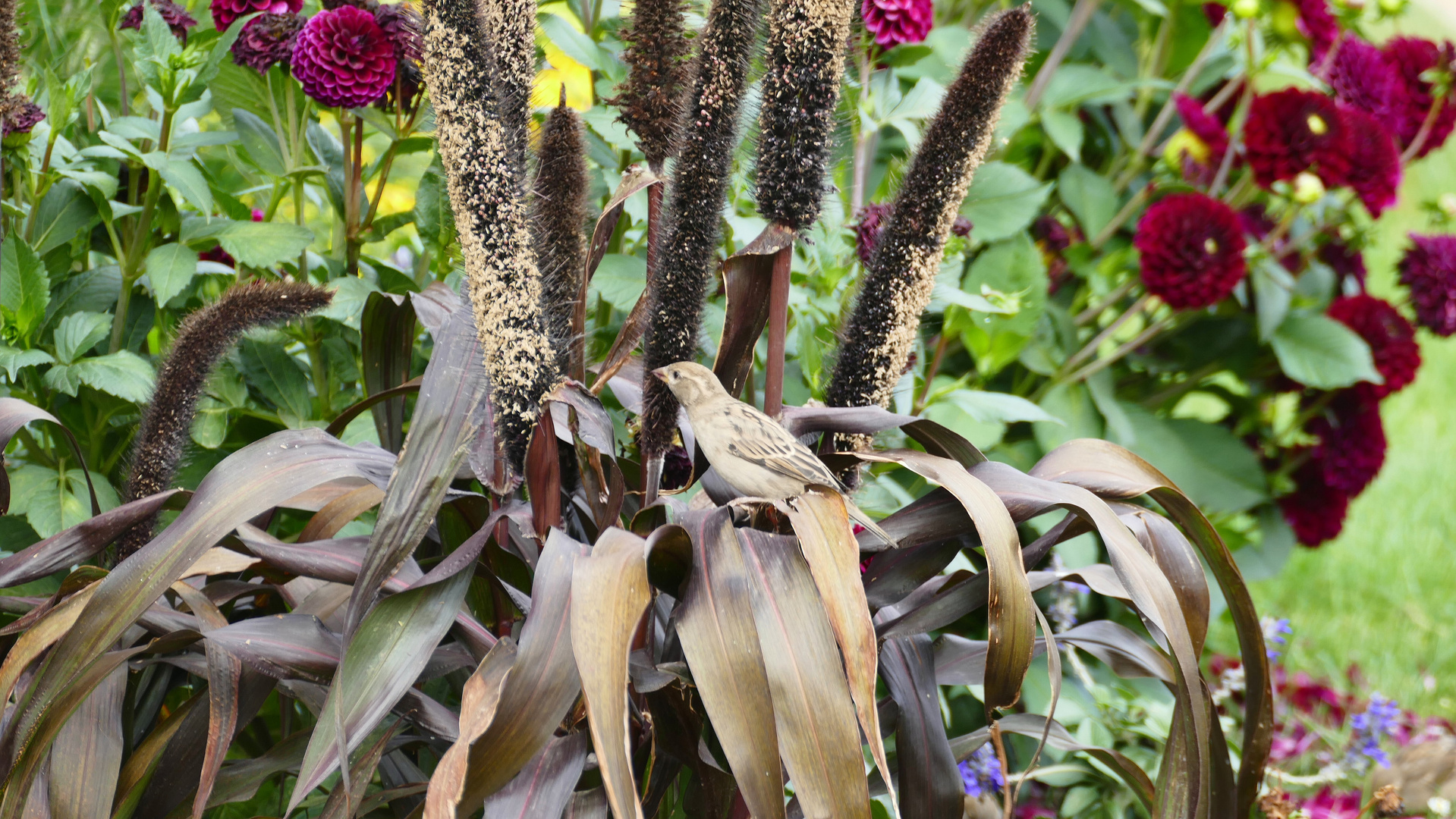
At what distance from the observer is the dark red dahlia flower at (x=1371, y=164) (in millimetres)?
2047

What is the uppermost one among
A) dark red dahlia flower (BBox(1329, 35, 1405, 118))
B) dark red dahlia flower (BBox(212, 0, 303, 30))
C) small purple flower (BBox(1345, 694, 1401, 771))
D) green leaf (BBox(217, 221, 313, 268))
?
dark red dahlia flower (BBox(212, 0, 303, 30))

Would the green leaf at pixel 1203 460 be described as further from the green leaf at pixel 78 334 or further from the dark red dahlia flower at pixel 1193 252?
the green leaf at pixel 78 334

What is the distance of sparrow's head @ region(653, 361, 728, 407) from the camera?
924 millimetres

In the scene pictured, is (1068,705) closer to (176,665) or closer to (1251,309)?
(1251,309)

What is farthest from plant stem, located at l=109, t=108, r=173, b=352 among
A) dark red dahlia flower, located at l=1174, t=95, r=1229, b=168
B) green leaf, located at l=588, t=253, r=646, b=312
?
dark red dahlia flower, located at l=1174, t=95, r=1229, b=168

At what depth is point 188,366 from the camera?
103cm

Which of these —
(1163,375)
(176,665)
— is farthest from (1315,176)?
(176,665)

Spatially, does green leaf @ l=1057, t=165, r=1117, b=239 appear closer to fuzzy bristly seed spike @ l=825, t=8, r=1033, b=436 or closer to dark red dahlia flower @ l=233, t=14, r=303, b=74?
fuzzy bristly seed spike @ l=825, t=8, r=1033, b=436

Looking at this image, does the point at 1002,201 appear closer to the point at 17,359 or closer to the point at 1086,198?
the point at 1086,198

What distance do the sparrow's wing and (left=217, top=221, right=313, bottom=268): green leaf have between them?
0.76 meters

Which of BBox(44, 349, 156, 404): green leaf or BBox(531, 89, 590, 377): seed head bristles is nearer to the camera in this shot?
BBox(531, 89, 590, 377): seed head bristles

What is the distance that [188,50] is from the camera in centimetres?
138

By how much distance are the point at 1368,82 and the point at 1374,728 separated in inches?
51.7

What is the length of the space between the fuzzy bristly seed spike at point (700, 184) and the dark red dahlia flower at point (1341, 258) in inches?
82.0
